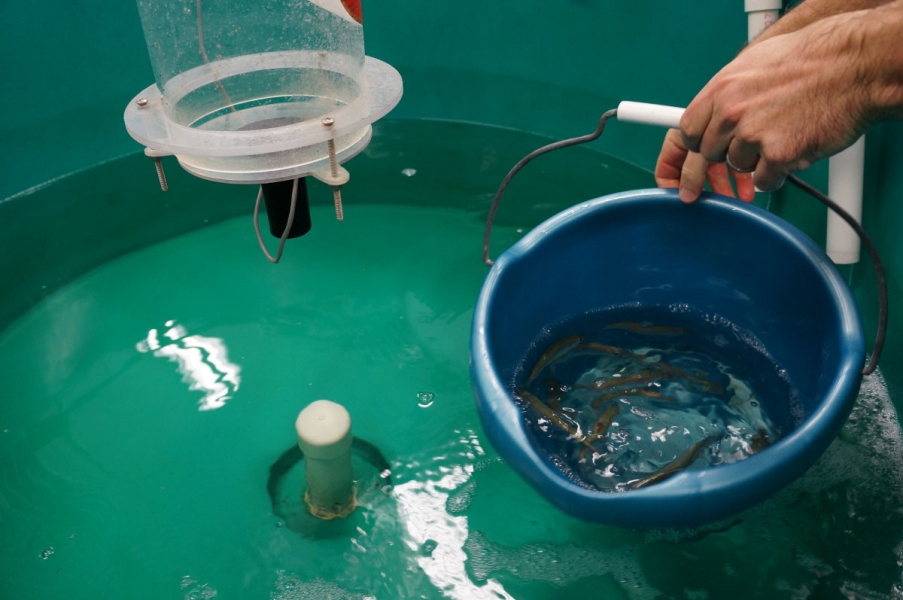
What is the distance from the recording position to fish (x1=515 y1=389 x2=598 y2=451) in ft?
3.05

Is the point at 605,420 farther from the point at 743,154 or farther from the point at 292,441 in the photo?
the point at 292,441

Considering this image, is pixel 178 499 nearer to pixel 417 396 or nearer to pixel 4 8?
pixel 417 396

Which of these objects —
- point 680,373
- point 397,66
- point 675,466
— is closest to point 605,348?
point 680,373

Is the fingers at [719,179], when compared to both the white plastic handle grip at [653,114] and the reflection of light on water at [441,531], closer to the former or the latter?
the white plastic handle grip at [653,114]

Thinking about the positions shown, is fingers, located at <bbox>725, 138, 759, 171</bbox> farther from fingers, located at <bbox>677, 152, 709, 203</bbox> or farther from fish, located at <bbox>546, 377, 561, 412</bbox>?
fish, located at <bbox>546, 377, 561, 412</bbox>

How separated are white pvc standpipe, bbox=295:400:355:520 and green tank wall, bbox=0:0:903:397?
770 millimetres

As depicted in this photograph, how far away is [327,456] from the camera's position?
94 centimetres

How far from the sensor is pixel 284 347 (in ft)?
4.34

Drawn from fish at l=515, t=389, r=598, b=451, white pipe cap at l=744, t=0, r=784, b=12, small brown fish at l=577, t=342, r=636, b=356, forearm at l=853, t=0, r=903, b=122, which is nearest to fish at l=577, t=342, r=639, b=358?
small brown fish at l=577, t=342, r=636, b=356

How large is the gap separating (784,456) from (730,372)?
348mm

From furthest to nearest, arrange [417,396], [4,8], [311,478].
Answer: [4,8]
[417,396]
[311,478]

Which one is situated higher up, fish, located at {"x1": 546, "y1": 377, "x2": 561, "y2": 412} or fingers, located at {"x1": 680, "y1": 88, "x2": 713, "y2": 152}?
fingers, located at {"x1": 680, "y1": 88, "x2": 713, "y2": 152}

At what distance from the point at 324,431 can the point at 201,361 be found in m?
0.47

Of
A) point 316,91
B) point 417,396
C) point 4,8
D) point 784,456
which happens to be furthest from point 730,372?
point 4,8
